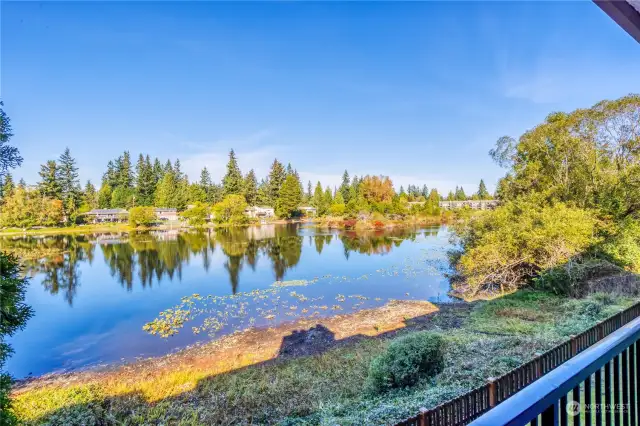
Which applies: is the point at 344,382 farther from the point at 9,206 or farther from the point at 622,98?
the point at 9,206

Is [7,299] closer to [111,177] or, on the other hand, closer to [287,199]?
[287,199]

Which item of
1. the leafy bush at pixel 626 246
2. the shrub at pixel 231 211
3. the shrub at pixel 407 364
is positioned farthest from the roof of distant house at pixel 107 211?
the leafy bush at pixel 626 246

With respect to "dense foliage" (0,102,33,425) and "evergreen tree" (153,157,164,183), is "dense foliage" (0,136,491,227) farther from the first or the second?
"dense foliage" (0,102,33,425)

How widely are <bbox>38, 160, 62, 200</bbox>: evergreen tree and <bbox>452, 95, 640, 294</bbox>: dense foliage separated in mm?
45948

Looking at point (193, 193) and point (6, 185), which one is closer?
point (6, 185)

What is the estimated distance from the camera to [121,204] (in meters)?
51.8

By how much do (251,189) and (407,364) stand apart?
54.9 meters

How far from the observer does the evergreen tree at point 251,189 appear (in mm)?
56922

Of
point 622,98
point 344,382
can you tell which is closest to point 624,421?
point 344,382

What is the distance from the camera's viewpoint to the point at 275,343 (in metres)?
9.44

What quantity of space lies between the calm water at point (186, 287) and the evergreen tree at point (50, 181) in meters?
12.7

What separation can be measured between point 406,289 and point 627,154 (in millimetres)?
9995

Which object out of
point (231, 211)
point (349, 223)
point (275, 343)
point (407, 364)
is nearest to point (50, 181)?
point (231, 211)

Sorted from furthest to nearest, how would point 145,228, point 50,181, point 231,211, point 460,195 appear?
point 460,195 → point 231,211 → point 145,228 → point 50,181
